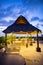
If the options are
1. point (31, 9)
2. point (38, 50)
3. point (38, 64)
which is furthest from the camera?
point (31, 9)

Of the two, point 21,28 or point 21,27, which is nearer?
point 21,28

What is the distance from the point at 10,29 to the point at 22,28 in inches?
38.4

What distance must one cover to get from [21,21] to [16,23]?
0.49 m

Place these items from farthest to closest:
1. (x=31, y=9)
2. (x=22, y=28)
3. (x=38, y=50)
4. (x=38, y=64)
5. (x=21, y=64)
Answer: (x=31, y=9) → (x=38, y=50) → (x=22, y=28) → (x=38, y=64) → (x=21, y=64)

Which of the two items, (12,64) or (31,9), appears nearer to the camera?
(12,64)

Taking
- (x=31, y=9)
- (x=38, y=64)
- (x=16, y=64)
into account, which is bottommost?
(x=38, y=64)

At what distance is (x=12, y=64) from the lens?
3697 mm

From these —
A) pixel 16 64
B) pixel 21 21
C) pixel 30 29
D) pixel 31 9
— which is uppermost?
pixel 31 9

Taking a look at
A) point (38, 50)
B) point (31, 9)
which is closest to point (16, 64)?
point (38, 50)

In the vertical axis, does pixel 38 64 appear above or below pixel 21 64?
below

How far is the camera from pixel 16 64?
3.73 metres

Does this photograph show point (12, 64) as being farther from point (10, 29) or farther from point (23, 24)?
point (23, 24)

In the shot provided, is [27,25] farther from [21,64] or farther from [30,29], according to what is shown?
[21,64]

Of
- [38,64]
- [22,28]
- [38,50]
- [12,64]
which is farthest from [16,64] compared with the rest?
[38,50]
